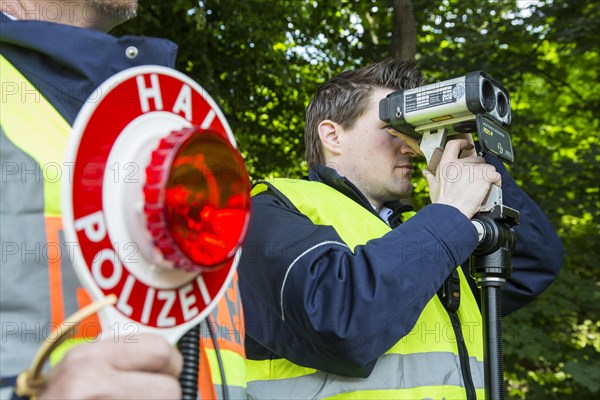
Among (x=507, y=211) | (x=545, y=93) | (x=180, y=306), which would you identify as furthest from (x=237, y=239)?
(x=545, y=93)

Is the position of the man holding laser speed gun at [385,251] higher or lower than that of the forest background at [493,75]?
lower

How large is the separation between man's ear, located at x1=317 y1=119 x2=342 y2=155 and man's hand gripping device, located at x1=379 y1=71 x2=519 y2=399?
0.26m

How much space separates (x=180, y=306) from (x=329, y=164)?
168 cm

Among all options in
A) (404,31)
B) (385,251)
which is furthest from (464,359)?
(404,31)

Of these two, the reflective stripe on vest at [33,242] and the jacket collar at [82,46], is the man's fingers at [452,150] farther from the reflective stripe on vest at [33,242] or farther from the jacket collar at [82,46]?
the reflective stripe on vest at [33,242]

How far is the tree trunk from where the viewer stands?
561 cm

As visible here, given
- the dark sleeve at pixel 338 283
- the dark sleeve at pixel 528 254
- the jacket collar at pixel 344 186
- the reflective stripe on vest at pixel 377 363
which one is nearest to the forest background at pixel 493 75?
the dark sleeve at pixel 528 254

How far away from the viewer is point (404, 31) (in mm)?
5641

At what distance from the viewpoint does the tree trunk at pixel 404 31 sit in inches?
221

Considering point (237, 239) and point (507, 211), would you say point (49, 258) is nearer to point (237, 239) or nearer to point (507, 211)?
point (237, 239)

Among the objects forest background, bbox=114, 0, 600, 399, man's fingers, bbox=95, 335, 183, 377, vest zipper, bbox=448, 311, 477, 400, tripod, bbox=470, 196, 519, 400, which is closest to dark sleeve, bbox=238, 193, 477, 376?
tripod, bbox=470, 196, 519, 400

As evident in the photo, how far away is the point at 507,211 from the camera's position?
2143mm

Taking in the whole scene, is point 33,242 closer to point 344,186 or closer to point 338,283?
point 338,283

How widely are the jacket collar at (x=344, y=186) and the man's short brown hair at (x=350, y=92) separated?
0.59ft
